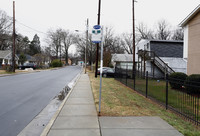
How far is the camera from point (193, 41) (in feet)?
44.9

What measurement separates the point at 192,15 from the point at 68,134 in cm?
1440

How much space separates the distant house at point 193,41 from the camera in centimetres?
1309

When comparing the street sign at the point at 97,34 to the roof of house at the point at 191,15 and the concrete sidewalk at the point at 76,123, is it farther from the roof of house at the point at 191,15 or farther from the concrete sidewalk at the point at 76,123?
the roof of house at the point at 191,15

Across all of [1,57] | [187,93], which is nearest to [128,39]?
[1,57]

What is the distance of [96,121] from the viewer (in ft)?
16.0

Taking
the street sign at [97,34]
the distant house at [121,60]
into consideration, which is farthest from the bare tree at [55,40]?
the street sign at [97,34]

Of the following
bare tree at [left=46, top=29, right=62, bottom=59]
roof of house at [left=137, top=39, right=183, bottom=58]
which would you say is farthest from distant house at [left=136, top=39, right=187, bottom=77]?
bare tree at [left=46, top=29, right=62, bottom=59]

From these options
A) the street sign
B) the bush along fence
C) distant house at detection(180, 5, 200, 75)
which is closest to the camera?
the bush along fence

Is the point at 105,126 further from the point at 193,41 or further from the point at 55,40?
the point at 55,40

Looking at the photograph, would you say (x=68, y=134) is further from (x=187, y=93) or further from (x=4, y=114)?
(x=187, y=93)

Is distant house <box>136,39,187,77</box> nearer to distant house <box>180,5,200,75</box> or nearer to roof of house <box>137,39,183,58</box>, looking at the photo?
roof of house <box>137,39,183,58</box>

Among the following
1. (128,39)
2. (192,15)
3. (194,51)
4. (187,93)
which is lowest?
(187,93)

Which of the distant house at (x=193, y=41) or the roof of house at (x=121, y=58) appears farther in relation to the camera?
the roof of house at (x=121, y=58)

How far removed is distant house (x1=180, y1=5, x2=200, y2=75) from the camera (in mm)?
13086
